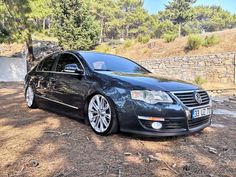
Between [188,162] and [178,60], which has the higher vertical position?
[178,60]

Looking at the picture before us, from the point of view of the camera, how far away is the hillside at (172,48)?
1842 cm

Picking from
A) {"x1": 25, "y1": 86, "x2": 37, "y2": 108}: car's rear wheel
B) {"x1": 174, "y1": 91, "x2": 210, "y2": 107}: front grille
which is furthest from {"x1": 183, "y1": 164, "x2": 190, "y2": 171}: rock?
{"x1": 25, "y1": 86, "x2": 37, "y2": 108}: car's rear wheel

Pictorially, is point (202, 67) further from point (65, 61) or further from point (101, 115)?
point (101, 115)

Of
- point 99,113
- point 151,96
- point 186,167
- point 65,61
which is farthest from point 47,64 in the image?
point 186,167

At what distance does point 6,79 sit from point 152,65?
9767 millimetres

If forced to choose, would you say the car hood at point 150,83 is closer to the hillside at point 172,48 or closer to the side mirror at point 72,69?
the side mirror at point 72,69

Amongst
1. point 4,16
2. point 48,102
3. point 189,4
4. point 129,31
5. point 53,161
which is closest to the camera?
point 53,161

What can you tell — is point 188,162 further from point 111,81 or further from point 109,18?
point 109,18

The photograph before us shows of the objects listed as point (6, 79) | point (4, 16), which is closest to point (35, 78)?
point (4, 16)

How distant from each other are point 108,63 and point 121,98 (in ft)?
4.50

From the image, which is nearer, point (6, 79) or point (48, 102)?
point (48, 102)

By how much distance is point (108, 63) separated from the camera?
5.37 metres

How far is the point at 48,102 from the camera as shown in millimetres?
5789

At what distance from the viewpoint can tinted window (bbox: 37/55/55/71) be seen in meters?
6.04
